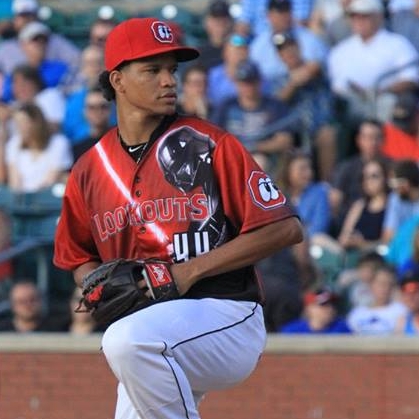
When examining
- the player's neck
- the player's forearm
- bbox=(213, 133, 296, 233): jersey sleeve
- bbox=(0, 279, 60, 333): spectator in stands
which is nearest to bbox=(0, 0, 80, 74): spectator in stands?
bbox=(0, 279, 60, 333): spectator in stands

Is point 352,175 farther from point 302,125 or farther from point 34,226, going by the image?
point 34,226

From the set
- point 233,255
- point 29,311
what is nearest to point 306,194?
point 29,311

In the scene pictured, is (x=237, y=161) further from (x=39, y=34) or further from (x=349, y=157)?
(x=39, y=34)

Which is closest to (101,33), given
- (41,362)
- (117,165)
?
(41,362)

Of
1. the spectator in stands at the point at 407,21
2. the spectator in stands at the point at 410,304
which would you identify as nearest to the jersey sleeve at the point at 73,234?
the spectator in stands at the point at 410,304

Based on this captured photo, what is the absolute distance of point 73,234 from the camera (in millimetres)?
4965

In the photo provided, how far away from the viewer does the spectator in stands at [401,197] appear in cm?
899

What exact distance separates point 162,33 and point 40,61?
675 cm

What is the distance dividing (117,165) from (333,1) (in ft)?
20.8

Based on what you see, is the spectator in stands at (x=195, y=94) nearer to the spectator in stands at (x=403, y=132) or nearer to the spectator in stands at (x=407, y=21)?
the spectator in stands at (x=403, y=132)

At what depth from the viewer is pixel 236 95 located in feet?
33.5

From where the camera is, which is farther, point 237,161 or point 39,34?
point 39,34

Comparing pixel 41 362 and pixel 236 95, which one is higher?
pixel 236 95

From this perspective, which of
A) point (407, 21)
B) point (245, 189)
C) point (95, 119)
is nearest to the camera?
point (245, 189)
